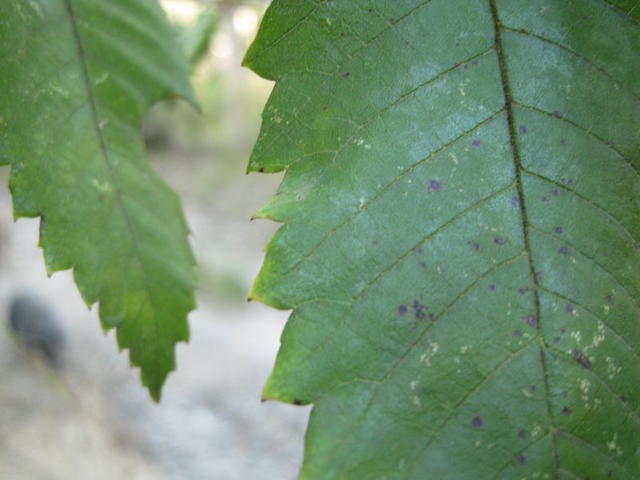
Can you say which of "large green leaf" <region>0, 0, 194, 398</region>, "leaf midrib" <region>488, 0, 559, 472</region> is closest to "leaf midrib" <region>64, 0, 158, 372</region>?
"large green leaf" <region>0, 0, 194, 398</region>

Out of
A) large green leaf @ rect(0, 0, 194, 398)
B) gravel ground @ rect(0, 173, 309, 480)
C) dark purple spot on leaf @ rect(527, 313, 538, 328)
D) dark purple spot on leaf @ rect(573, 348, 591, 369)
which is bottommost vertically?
dark purple spot on leaf @ rect(573, 348, 591, 369)

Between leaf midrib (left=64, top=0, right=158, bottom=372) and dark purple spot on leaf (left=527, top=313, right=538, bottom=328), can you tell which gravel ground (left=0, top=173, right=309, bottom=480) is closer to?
leaf midrib (left=64, top=0, right=158, bottom=372)

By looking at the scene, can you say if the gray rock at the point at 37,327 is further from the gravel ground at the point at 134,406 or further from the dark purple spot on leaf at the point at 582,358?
the dark purple spot on leaf at the point at 582,358

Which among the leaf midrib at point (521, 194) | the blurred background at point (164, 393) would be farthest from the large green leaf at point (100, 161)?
the blurred background at point (164, 393)

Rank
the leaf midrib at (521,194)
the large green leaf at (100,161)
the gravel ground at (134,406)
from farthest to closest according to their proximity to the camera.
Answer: the gravel ground at (134,406)
the large green leaf at (100,161)
the leaf midrib at (521,194)

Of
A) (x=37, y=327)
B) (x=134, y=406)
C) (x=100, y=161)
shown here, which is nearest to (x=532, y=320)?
(x=100, y=161)

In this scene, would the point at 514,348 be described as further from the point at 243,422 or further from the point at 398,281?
the point at 243,422

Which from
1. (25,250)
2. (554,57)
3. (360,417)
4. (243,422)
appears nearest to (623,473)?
(360,417)
